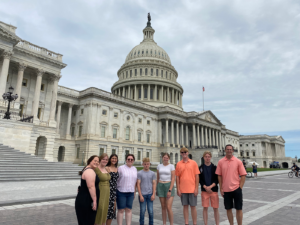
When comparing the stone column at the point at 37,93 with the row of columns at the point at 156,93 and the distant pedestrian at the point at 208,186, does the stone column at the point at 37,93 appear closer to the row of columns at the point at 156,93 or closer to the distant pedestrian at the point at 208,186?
the distant pedestrian at the point at 208,186

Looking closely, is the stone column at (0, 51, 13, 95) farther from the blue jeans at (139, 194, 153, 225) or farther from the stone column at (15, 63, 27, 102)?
the blue jeans at (139, 194, 153, 225)

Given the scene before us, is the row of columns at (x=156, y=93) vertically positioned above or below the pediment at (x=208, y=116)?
above

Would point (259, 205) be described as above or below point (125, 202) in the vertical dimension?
below

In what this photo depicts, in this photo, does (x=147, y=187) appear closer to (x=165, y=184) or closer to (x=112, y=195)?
(x=165, y=184)

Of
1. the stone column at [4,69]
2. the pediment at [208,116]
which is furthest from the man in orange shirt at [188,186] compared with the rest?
the pediment at [208,116]

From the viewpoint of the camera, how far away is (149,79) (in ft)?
251

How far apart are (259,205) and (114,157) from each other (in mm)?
8041

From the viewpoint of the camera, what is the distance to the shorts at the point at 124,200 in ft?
21.3

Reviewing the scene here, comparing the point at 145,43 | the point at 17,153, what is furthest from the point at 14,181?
the point at 145,43

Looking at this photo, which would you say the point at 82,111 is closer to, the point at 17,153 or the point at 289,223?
A: the point at 17,153

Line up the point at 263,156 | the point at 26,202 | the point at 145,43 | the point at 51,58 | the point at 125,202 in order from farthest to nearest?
1. the point at 263,156
2. the point at 145,43
3. the point at 51,58
4. the point at 26,202
5. the point at 125,202

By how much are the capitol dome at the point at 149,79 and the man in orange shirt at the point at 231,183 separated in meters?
66.4

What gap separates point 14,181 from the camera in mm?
17531

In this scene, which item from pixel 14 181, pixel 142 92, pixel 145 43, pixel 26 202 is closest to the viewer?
pixel 26 202
